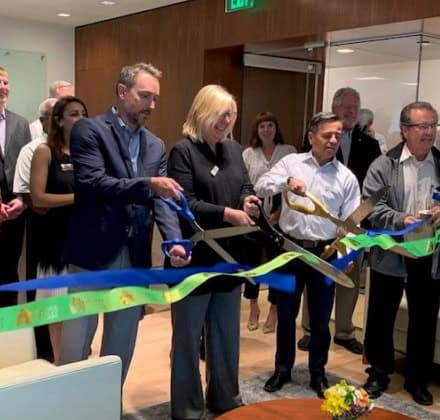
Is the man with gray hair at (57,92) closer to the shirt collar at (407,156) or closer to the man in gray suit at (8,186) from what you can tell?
the man in gray suit at (8,186)

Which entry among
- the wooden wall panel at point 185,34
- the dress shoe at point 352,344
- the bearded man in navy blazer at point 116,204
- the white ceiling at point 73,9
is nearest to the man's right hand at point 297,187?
the bearded man in navy blazer at point 116,204

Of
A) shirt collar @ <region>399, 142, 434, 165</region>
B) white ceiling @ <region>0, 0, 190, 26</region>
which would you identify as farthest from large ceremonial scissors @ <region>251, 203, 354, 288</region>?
white ceiling @ <region>0, 0, 190, 26</region>

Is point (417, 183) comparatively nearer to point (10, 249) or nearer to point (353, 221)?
point (353, 221)

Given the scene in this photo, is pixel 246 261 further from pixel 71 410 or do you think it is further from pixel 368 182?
pixel 71 410

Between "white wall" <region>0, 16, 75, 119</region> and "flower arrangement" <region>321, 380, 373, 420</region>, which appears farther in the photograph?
"white wall" <region>0, 16, 75, 119</region>

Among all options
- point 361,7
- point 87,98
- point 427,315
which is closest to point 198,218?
point 427,315

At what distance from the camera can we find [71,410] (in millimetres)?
1942

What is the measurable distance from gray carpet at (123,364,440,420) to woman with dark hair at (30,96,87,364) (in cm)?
55

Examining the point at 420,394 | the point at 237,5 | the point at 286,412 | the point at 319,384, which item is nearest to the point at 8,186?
the point at 319,384

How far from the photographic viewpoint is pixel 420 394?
10.5 ft

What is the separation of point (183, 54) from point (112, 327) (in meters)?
4.32

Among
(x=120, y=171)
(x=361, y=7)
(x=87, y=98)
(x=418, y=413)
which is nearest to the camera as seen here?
(x=120, y=171)

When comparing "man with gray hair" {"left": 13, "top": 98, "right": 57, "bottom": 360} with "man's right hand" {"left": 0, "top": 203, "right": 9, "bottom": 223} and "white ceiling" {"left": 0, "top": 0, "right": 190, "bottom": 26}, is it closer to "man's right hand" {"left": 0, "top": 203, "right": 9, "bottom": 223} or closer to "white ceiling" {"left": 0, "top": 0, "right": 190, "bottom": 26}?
"man's right hand" {"left": 0, "top": 203, "right": 9, "bottom": 223}

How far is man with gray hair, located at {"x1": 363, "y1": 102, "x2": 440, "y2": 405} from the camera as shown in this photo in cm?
303
